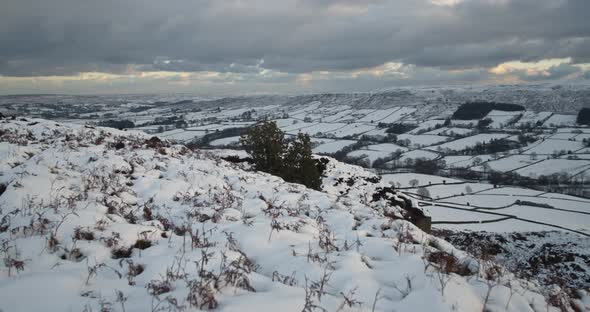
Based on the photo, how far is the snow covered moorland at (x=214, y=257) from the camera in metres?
3.26

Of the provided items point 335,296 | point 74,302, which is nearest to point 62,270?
point 74,302

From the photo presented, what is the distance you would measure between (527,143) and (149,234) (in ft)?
397

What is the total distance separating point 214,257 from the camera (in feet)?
13.8

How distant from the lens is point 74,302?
9.95ft

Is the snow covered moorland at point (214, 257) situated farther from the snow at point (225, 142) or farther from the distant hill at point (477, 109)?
the distant hill at point (477, 109)

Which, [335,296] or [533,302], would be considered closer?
[335,296]

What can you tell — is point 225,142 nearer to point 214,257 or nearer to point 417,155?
point 417,155

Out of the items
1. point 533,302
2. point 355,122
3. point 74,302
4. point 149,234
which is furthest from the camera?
point 355,122

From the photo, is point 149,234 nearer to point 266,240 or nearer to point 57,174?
point 266,240

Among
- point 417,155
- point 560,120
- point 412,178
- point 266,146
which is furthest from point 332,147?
point 560,120

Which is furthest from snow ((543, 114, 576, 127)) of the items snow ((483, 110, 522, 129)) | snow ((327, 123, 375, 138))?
snow ((327, 123, 375, 138))

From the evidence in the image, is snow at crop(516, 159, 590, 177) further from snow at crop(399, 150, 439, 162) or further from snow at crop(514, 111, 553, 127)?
snow at crop(514, 111, 553, 127)

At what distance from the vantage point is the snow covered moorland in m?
3.26

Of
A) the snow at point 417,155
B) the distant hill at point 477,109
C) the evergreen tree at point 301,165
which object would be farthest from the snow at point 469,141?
the evergreen tree at point 301,165
